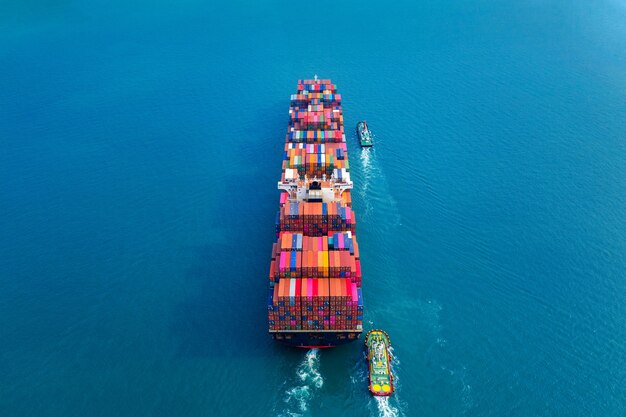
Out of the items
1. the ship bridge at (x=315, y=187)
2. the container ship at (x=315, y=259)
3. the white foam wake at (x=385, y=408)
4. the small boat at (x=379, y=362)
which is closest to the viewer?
the white foam wake at (x=385, y=408)

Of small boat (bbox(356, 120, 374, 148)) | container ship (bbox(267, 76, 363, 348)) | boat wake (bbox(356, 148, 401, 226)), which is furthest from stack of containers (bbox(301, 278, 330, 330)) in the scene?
small boat (bbox(356, 120, 374, 148))

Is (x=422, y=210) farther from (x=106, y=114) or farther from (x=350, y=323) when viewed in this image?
(x=106, y=114)

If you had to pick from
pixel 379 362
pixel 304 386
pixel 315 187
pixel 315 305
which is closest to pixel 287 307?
pixel 315 305

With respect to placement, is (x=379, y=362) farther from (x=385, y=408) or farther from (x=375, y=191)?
(x=375, y=191)

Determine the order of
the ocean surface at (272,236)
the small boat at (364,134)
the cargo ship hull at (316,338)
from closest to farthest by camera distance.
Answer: the ocean surface at (272,236)
the cargo ship hull at (316,338)
the small boat at (364,134)

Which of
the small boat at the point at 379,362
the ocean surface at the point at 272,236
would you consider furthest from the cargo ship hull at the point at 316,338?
the small boat at the point at 379,362

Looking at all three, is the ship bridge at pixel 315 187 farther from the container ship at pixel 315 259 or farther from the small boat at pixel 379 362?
the small boat at pixel 379 362

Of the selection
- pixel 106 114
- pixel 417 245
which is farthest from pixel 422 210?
pixel 106 114
